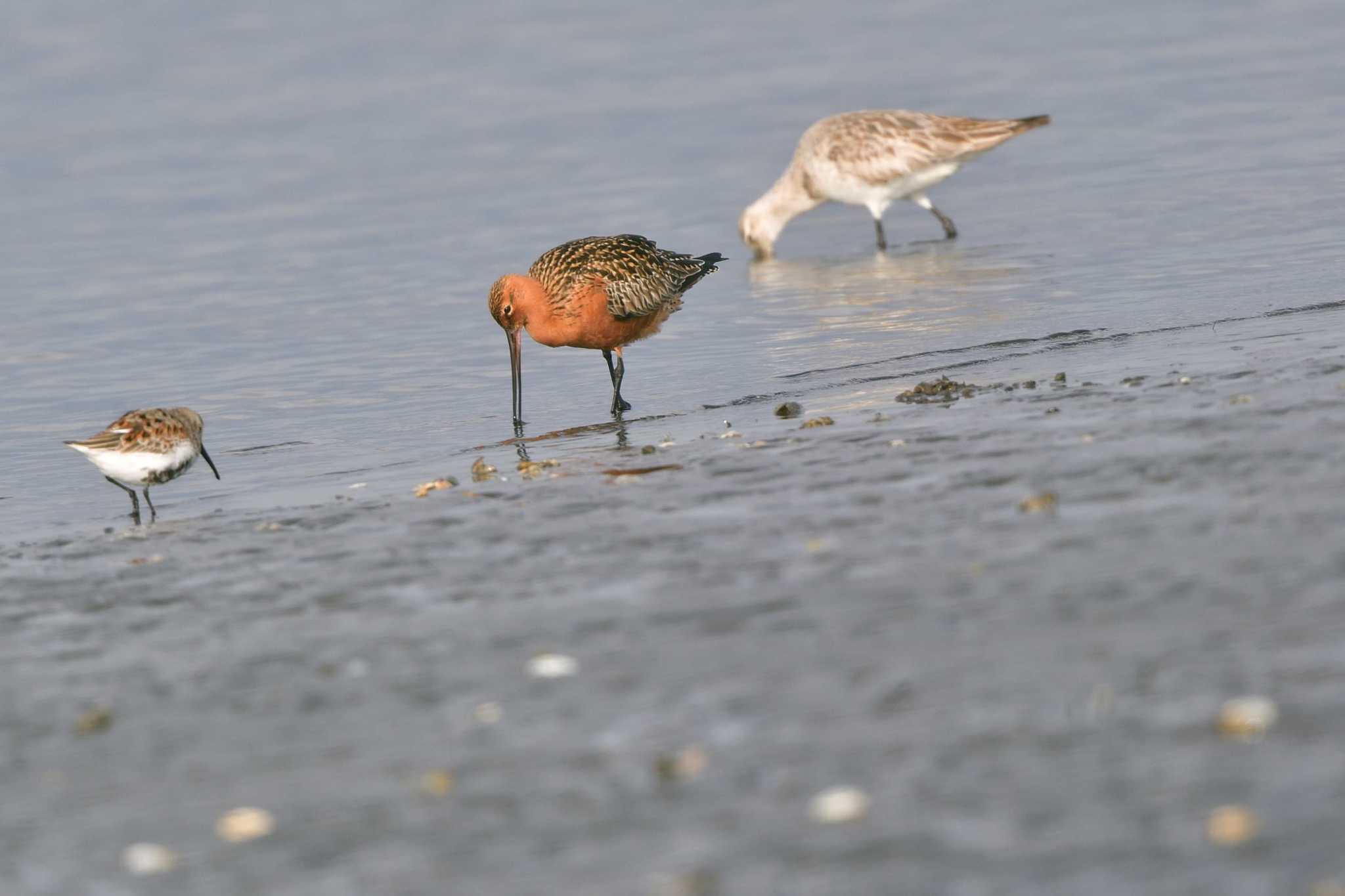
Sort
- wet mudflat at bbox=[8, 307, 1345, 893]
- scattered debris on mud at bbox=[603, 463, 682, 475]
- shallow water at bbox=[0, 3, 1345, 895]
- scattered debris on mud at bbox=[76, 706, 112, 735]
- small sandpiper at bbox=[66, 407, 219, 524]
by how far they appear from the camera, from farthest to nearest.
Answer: small sandpiper at bbox=[66, 407, 219, 524]
scattered debris on mud at bbox=[603, 463, 682, 475]
scattered debris on mud at bbox=[76, 706, 112, 735]
shallow water at bbox=[0, 3, 1345, 895]
wet mudflat at bbox=[8, 307, 1345, 893]

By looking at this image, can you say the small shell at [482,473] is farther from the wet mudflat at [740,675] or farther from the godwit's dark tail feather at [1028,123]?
the godwit's dark tail feather at [1028,123]

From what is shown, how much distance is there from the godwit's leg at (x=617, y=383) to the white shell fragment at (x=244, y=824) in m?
7.41

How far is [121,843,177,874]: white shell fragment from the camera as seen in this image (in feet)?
15.8

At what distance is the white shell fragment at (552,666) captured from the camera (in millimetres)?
5914

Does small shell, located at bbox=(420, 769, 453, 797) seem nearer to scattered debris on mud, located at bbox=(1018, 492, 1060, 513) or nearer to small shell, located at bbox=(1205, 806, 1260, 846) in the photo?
small shell, located at bbox=(1205, 806, 1260, 846)

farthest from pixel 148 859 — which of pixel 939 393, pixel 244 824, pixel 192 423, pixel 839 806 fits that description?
pixel 939 393

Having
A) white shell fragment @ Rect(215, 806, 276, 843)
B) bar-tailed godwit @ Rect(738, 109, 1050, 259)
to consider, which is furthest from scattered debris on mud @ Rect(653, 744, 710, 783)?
bar-tailed godwit @ Rect(738, 109, 1050, 259)

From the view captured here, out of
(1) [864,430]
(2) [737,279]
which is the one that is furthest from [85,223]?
(1) [864,430]

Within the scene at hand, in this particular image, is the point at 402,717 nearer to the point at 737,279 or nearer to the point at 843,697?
the point at 843,697

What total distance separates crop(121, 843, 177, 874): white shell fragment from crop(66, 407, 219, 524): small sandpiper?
17.0 ft

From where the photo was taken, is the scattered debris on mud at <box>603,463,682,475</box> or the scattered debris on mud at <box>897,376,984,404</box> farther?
the scattered debris on mud at <box>897,376,984,404</box>

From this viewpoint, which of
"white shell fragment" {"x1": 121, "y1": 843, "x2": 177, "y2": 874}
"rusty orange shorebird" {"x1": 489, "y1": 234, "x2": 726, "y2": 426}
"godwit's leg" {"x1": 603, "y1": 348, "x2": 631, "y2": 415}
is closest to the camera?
"white shell fragment" {"x1": 121, "y1": 843, "x2": 177, "y2": 874}

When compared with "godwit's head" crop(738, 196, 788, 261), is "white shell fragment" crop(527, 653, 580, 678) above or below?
below

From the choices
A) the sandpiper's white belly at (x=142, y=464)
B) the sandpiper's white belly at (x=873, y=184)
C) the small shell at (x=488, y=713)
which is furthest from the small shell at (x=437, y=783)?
the sandpiper's white belly at (x=873, y=184)
